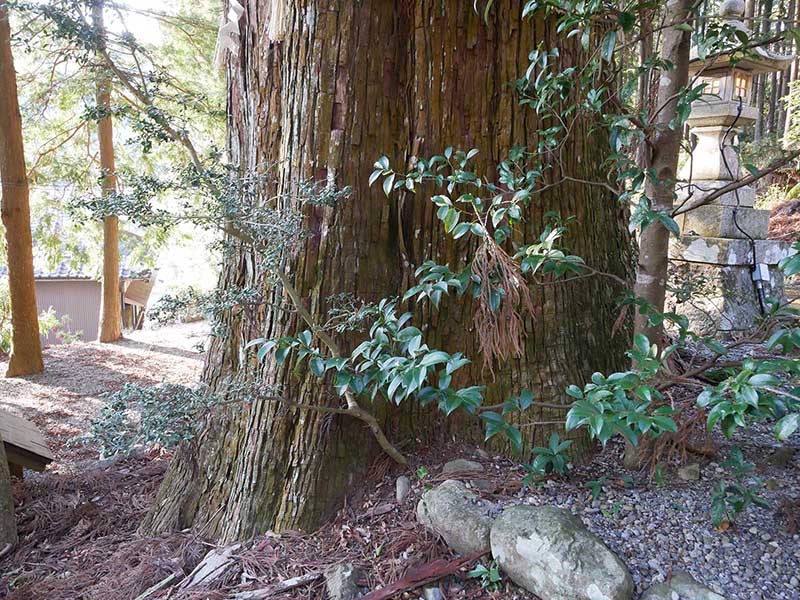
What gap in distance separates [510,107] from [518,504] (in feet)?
4.83

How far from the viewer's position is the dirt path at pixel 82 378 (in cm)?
463

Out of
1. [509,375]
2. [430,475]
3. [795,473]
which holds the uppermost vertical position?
[509,375]

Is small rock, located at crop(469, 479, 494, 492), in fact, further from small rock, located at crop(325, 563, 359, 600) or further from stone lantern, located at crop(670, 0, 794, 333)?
stone lantern, located at crop(670, 0, 794, 333)

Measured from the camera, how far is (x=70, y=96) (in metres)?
6.53

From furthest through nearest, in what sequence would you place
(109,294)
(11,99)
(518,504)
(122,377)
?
(109,294) < (122,377) < (11,99) < (518,504)

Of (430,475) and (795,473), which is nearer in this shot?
(795,473)

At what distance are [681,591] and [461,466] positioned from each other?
820mm

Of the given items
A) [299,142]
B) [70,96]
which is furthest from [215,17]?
[299,142]

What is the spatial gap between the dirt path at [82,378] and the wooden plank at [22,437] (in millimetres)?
265

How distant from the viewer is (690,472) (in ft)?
6.41

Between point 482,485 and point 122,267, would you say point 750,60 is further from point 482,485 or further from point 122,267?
point 122,267

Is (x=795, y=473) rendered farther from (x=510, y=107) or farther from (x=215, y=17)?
(x=215, y=17)

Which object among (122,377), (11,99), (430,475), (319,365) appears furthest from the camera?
(122,377)

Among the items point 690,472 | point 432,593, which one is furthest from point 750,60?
point 432,593
